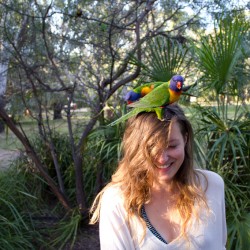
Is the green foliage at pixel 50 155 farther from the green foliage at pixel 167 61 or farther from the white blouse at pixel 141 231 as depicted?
the white blouse at pixel 141 231

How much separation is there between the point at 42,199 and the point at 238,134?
2.92 m

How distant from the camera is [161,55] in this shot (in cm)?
334

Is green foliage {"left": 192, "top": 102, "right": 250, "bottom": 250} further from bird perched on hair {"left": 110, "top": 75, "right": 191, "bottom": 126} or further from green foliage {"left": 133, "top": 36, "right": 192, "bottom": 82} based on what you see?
bird perched on hair {"left": 110, "top": 75, "right": 191, "bottom": 126}

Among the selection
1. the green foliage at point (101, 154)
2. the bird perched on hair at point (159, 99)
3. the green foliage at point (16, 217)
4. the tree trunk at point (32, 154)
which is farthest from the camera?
the green foliage at point (101, 154)

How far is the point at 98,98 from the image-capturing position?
4516 millimetres

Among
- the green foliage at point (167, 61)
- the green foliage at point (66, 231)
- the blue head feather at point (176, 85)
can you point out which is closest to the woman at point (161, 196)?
the blue head feather at point (176, 85)

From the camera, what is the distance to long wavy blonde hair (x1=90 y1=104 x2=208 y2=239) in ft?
4.47

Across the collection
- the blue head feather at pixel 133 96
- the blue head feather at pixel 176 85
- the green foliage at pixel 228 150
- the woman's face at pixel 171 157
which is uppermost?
the blue head feather at pixel 176 85

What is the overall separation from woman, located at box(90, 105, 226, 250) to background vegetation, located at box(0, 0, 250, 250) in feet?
4.63

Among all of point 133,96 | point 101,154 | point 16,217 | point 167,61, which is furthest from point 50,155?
point 133,96

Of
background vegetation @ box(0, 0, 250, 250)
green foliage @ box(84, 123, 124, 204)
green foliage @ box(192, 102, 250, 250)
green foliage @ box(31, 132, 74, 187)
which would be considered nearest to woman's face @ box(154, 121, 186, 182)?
background vegetation @ box(0, 0, 250, 250)

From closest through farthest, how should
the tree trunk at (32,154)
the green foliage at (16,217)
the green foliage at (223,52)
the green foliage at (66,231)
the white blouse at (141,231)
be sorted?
the white blouse at (141,231)
the green foliage at (223,52)
the green foliage at (16,217)
the tree trunk at (32,154)
the green foliage at (66,231)

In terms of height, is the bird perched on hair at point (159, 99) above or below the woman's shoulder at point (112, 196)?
above

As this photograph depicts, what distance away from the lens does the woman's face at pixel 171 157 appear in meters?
1.38
